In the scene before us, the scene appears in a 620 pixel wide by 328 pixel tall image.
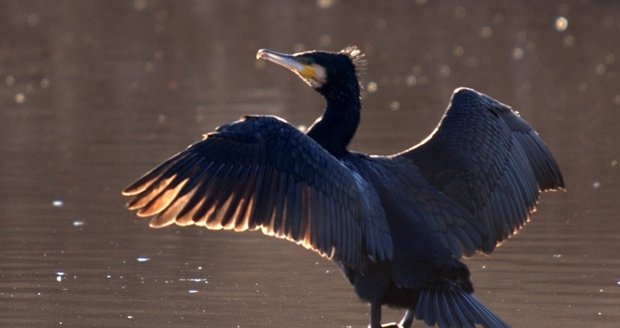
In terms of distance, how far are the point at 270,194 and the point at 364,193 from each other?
554 millimetres

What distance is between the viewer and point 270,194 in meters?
8.43

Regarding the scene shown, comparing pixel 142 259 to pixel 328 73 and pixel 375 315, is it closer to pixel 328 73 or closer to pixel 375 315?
pixel 328 73

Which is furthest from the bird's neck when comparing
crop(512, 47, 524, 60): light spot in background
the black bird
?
crop(512, 47, 524, 60): light spot in background

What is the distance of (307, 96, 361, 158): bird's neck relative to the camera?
9.24 metres

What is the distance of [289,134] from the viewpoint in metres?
8.49

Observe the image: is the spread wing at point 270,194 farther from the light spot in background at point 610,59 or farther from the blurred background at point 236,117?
the light spot in background at point 610,59

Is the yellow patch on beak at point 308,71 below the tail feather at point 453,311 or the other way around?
the other way around

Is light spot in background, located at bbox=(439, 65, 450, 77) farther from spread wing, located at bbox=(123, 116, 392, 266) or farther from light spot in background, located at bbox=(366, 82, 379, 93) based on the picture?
spread wing, located at bbox=(123, 116, 392, 266)

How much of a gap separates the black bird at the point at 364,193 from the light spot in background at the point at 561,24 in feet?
62.4

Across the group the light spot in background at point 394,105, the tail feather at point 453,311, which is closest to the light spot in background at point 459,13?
the light spot in background at point 394,105

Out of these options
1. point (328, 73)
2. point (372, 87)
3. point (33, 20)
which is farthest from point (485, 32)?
point (328, 73)

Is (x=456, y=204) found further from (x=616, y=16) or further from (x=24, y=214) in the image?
(x=616, y=16)

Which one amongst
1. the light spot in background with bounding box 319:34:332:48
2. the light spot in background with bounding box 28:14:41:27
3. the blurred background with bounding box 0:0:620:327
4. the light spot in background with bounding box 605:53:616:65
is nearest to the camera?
the blurred background with bounding box 0:0:620:327

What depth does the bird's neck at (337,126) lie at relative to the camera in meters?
9.24
